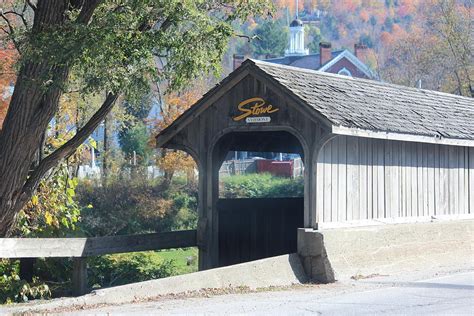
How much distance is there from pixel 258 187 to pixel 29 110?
2738cm

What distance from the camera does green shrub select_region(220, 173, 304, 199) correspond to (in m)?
38.2

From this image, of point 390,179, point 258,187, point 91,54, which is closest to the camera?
point 91,54

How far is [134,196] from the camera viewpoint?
34.4m

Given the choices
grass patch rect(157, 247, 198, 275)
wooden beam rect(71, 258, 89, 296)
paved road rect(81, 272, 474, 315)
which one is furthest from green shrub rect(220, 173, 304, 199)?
paved road rect(81, 272, 474, 315)

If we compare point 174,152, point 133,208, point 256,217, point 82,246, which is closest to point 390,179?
point 256,217

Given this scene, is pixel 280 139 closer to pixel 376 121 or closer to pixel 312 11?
pixel 376 121

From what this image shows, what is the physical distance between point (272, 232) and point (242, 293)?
5159 mm

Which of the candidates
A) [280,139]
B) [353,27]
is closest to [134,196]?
[280,139]

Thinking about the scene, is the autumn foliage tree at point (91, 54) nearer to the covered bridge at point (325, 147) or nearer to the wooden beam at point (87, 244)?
the wooden beam at point (87, 244)

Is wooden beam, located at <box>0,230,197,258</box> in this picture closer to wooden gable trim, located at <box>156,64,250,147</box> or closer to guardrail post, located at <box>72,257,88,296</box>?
guardrail post, located at <box>72,257,88,296</box>

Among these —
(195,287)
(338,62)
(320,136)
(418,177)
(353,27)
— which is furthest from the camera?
(353,27)

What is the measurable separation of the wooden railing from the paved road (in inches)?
91.5

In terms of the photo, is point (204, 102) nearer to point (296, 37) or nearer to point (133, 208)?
point (133, 208)

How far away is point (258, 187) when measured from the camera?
40375mm
